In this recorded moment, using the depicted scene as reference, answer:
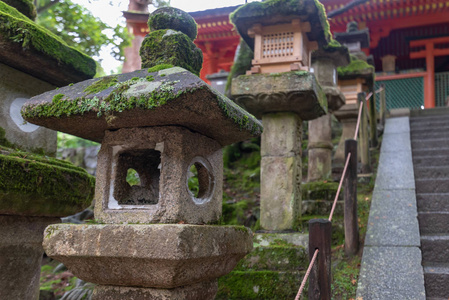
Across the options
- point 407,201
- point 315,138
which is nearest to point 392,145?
point 315,138

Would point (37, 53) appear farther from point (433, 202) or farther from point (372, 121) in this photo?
point (372, 121)

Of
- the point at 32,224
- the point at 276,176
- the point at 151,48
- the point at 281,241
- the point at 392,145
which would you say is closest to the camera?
the point at 151,48

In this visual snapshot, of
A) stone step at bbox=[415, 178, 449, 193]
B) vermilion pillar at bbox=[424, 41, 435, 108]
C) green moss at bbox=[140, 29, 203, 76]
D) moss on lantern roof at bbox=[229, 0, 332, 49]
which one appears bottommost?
stone step at bbox=[415, 178, 449, 193]

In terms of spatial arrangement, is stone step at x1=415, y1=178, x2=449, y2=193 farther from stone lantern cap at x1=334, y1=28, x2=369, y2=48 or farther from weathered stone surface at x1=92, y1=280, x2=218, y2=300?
stone lantern cap at x1=334, y1=28, x2=369, y2=48

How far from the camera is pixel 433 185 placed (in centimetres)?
472

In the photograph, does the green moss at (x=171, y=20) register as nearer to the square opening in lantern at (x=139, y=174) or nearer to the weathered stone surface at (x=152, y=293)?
the square opening in lantern at (x=139, y=174)

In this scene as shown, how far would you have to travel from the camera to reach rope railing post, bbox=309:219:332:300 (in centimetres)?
257

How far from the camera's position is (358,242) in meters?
3.84

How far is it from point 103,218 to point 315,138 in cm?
437

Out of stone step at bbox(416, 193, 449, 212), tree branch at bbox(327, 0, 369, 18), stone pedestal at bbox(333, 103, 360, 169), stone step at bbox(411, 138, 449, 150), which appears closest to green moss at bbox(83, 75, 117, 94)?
stone step at bbox(416, 193, 449, 212)

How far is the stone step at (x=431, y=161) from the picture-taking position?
17.9ft

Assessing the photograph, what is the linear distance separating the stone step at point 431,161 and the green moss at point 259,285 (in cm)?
319

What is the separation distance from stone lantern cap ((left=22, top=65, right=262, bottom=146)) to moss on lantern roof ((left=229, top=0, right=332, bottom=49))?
83.2 inches

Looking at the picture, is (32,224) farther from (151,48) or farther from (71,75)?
(151,48)
